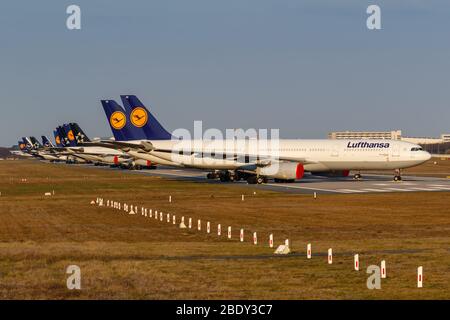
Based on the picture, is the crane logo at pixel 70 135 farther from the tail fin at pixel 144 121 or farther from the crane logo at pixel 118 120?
the tail fin at pixel 144 121

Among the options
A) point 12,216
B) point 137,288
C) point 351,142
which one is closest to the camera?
point 137,288

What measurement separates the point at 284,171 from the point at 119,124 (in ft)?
78.1

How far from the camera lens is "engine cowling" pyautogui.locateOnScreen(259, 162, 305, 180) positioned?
84312 millimetres

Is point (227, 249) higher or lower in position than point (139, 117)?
lower

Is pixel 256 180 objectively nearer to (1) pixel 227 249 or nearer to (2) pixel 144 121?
(2) pixel 144 121

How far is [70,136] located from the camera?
7244 inches

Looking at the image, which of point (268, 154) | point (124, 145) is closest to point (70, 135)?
point (124, 145)

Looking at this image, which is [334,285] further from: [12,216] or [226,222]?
[12,216]

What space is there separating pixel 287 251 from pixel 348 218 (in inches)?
660

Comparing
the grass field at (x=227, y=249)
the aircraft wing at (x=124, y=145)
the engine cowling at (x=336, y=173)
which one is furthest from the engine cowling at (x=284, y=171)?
the grass field at (x=227, y=249)

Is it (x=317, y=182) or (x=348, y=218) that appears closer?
(x=348, y=218)
